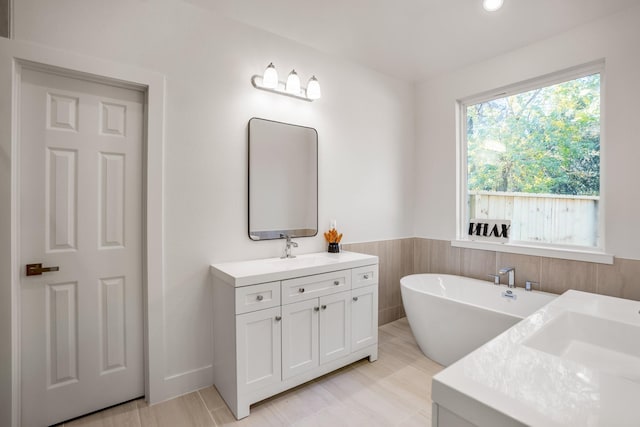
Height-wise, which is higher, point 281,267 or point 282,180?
point 282,180

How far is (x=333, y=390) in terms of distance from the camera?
7.00ft

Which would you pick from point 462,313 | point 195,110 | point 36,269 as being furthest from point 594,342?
point 36,269

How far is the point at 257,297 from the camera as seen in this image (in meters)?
1.91

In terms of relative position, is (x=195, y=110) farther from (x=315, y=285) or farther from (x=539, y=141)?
(x=539, y=141)

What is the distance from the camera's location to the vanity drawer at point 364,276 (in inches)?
94.3

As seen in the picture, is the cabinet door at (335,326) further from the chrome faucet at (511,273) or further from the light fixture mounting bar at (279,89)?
the light fixture mounting bar at (279,89)

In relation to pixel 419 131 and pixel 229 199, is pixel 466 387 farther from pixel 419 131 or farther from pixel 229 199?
pixel 419 131

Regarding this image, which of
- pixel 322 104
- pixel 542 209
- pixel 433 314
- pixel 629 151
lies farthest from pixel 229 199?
pixel 629 151

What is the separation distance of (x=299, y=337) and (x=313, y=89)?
6.33ft

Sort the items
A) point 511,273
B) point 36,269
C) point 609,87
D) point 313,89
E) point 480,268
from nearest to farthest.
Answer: point 36,269 → point 609,87 → point 313,89 → point 511,273 → point 480,268

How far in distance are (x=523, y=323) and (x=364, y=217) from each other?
1.83 meters

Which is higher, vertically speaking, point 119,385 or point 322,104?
point 322,104

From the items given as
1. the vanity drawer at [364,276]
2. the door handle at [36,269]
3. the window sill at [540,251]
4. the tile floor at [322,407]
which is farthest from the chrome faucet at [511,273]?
the door handle at [36,269]

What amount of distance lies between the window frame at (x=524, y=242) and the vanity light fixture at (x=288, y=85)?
161 centimetres
